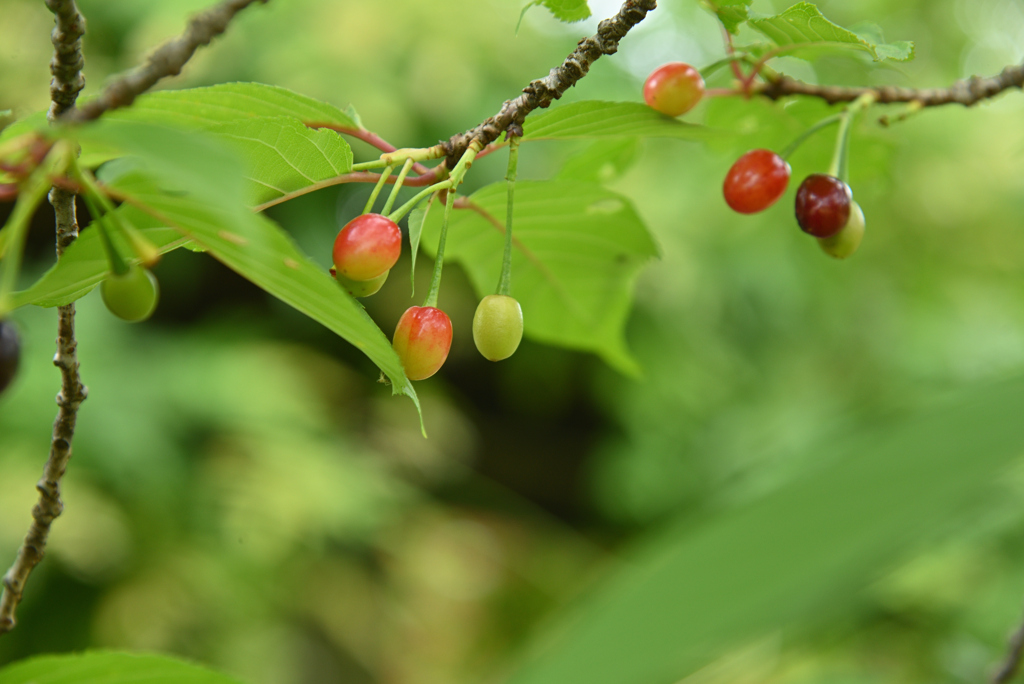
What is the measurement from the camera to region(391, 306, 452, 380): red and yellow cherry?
0.41m

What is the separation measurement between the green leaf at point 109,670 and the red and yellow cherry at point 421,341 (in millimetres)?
195

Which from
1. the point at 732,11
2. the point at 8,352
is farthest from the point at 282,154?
the point at 732,11

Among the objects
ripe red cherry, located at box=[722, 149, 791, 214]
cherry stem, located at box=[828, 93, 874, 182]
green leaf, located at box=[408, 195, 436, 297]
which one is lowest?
green leaf, located at box=[408, 195, 436, 297]

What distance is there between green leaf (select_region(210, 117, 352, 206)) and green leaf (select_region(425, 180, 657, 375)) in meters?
0.13

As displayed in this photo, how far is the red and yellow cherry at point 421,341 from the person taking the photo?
16.1 inches

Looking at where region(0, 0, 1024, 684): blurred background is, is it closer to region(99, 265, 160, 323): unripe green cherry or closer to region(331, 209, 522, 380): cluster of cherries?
region(331, 209, 522, 380): cluster of cherries

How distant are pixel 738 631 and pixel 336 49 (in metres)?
2.75

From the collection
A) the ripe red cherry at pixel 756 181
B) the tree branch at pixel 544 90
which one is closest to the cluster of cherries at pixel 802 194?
the ripe red cherry at pixel 756 181

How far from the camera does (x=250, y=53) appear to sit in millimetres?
2643

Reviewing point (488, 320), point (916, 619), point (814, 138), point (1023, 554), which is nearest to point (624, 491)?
point (916, 619)

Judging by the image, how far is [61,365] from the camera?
0.42 meters

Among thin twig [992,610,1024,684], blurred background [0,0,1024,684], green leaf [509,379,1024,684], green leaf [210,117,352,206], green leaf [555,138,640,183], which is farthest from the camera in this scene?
blurred background [0,0,1024,684]

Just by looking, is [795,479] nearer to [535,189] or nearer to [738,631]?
[738,631]

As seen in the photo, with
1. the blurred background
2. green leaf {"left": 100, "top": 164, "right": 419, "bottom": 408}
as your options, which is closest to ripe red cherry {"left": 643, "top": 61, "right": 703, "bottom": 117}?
green leaf {"left": 100, "top": 164, "right": 419, "bottom": 408}
